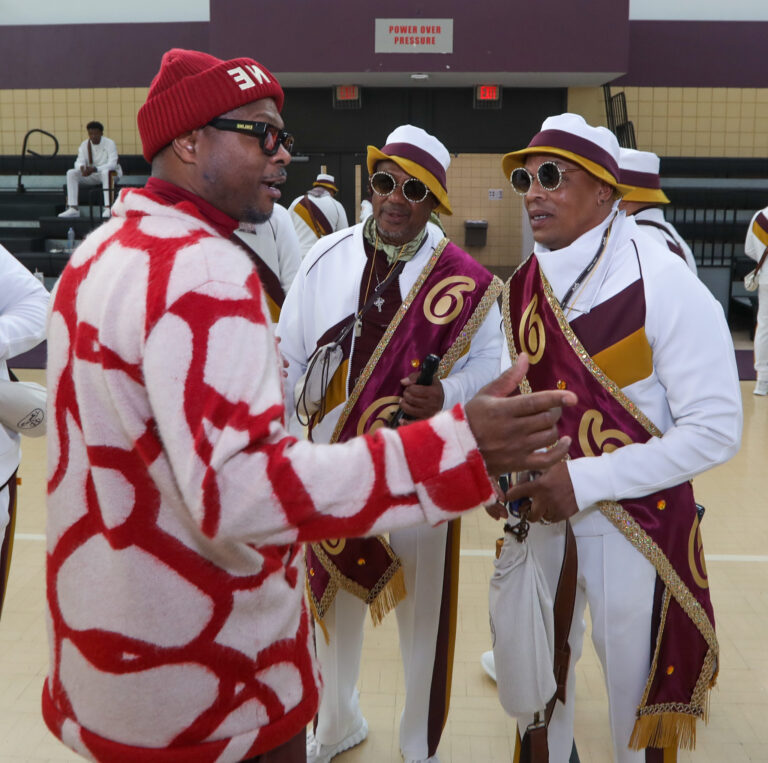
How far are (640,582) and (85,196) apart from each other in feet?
42.4

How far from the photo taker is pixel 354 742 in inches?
114

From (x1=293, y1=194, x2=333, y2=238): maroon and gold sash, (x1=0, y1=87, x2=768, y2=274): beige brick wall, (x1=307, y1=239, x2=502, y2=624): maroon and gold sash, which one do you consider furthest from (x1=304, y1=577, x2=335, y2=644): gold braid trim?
(x1=0, y1=87, x2=768, y2=274): beige brick wall

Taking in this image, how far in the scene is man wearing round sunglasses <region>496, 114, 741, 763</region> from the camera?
2098 mm

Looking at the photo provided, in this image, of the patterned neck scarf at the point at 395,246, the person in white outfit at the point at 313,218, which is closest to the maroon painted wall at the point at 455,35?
the person in white outfit at the point at 313,218

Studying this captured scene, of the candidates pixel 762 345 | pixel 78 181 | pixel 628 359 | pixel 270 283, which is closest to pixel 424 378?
pixel 628 359

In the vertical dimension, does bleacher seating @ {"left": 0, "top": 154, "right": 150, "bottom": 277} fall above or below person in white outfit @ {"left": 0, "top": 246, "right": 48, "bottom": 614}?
above

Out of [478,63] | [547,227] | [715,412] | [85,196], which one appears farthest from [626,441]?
[85,196]

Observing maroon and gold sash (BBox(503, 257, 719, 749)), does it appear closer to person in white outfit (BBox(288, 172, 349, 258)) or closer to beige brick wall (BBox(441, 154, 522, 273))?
person in white outfit (BBox(288, 172, 349, 258))

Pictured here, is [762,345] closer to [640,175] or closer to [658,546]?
[640,175]

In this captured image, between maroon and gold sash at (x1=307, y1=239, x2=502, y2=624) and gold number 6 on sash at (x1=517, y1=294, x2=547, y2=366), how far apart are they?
1.26ft

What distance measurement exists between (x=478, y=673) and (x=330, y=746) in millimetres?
696

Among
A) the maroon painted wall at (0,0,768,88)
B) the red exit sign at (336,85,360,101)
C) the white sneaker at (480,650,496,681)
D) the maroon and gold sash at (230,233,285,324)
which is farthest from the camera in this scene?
the red exit sign at (336,85,360,101)

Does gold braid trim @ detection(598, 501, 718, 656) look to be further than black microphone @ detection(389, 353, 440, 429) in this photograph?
No

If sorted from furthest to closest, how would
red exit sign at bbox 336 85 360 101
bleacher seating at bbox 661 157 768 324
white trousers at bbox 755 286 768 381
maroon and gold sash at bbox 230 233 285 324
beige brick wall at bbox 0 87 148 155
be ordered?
beige brick wall at bbox 0 87 148 155, red exit sign at bbox 336 85 360 101, bleacher seating at bbox 661 157 768 324, white trousers at bbox 755 286 768 381, maroon and gold sash at bbox 230 233 285 324
